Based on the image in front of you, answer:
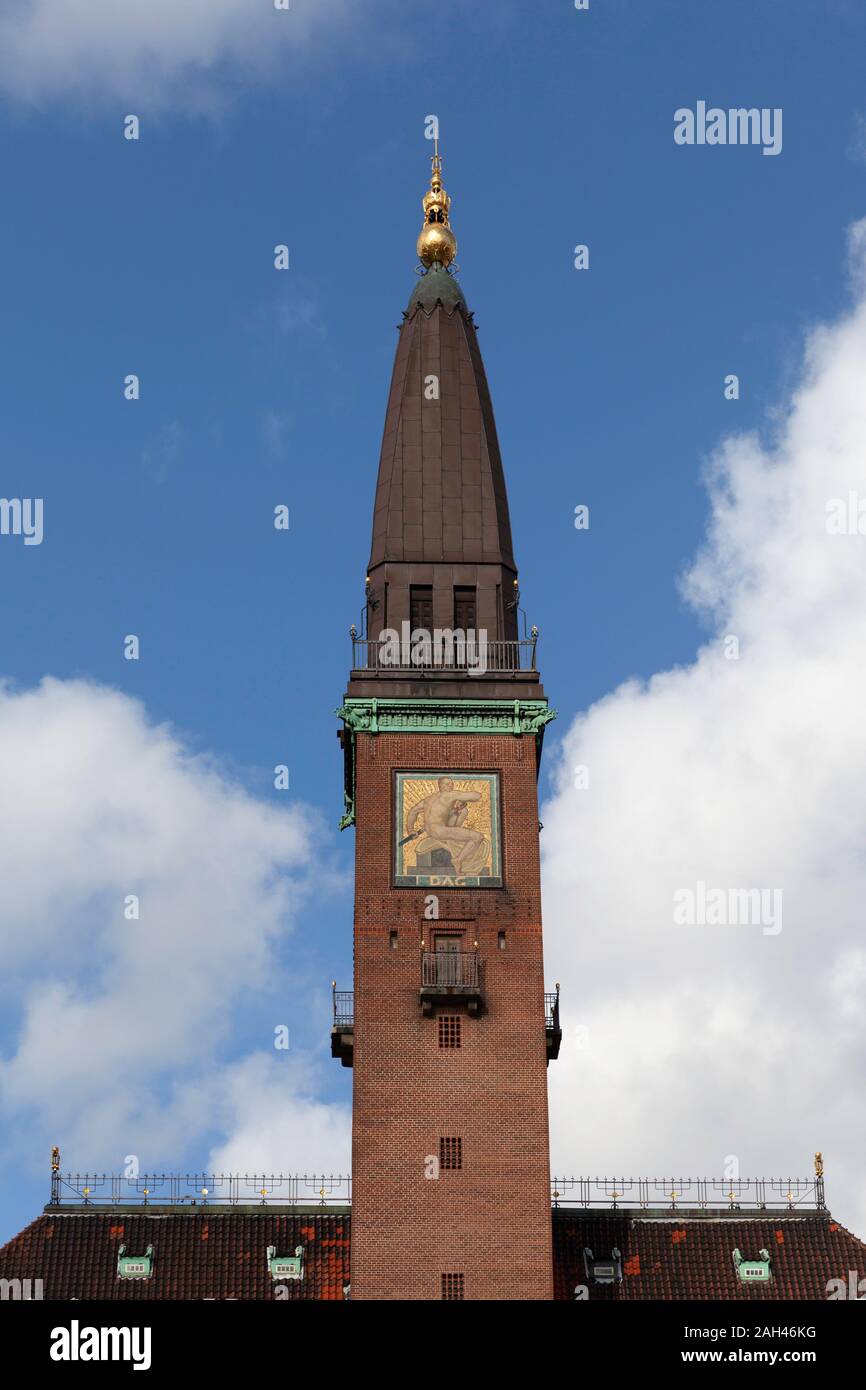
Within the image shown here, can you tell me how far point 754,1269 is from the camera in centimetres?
8794

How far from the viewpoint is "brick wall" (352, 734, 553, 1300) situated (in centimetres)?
7644

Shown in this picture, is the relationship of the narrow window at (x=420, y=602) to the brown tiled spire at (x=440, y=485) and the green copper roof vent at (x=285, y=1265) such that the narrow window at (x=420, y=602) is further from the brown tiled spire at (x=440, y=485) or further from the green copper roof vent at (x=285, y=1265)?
the green copper roof vent at (x=285, y=1265)

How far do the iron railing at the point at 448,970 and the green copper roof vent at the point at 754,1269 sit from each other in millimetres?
17242

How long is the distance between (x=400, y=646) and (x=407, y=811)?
21.1 feet

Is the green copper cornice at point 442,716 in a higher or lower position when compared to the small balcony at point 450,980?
higher

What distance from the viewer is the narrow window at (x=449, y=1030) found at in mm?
79000

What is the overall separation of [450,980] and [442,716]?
30.4ft

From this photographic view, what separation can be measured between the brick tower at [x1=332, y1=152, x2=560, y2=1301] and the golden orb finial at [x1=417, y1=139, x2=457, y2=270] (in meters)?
6.02

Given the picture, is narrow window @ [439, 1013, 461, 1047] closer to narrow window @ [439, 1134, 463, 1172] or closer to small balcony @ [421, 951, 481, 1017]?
small balcony @ [421, 951, 481, 1017]

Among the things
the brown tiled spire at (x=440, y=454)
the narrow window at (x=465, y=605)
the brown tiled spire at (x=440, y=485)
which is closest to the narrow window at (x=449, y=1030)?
the brown tiled spire at (x=440, y=485)

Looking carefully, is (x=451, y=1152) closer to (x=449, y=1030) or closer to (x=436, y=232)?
(x=449, y=1030)
